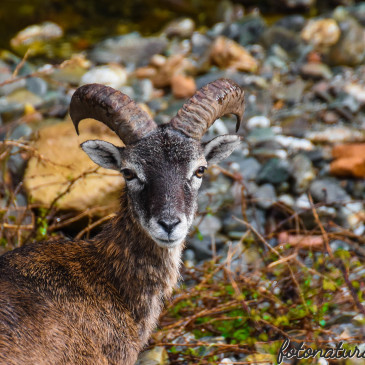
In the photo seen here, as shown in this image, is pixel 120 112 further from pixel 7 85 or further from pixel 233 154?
pixel 7 85

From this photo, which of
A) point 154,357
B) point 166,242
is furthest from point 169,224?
point 154,357

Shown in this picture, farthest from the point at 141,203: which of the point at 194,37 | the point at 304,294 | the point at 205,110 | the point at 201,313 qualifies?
the point at 194,37

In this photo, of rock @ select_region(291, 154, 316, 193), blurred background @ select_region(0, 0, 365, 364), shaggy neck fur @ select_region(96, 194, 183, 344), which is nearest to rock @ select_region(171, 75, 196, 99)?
blurred background @ select_region(0, 0, 365, 364)

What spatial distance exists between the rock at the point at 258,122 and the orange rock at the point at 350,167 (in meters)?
2.66

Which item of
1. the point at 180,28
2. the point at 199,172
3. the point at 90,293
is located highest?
the point at 199,172

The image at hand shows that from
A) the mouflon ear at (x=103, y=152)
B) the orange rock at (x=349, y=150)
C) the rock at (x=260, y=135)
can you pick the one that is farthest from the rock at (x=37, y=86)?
the mouflon ear at (x=103, y=152)

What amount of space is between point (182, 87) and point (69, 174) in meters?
6.48

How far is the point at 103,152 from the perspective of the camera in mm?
6750

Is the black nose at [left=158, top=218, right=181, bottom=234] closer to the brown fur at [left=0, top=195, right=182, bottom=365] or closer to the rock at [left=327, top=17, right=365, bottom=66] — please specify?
the brown fur at [left=0, top=195, right=182, bottom=365]

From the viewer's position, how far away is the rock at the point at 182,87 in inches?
618

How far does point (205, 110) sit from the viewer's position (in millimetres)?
6508

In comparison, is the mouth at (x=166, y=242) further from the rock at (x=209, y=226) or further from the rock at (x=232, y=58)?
the rock at (x=232, y=58)

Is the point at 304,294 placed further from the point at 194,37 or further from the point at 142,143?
the point at 194,37

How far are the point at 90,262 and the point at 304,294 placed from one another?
111 inches
